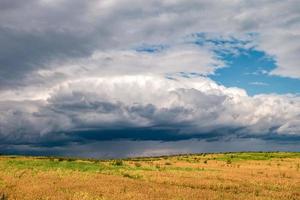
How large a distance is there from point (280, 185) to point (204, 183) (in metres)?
6.86

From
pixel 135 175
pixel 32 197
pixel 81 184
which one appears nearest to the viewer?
pixel 32 197

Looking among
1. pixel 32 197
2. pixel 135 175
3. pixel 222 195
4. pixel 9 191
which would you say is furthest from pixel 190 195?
pixel 135 175

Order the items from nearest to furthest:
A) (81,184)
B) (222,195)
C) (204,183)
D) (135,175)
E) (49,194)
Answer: (49,194) → (222,195) → (81,184) → (204,183) → (135,175)

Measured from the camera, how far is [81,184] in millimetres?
34375

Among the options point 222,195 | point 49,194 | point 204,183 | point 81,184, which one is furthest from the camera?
point 204,183

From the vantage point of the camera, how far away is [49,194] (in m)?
27.9

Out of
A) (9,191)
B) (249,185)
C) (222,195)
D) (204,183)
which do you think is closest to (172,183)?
(204,183)

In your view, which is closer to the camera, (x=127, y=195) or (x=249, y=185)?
(x=127, y=195)

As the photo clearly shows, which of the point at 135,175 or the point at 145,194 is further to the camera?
the point at 135,175

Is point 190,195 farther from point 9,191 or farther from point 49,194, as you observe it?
point 9,191

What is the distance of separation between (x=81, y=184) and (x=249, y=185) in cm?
1472

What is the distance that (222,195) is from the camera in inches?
1179

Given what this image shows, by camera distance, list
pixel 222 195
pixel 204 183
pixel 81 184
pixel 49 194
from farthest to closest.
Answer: pixel 204 183 < pixel 81 184 < pixel 222 195 < pixel 49 194

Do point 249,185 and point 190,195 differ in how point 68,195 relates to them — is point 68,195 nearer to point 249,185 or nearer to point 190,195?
point 190,195
